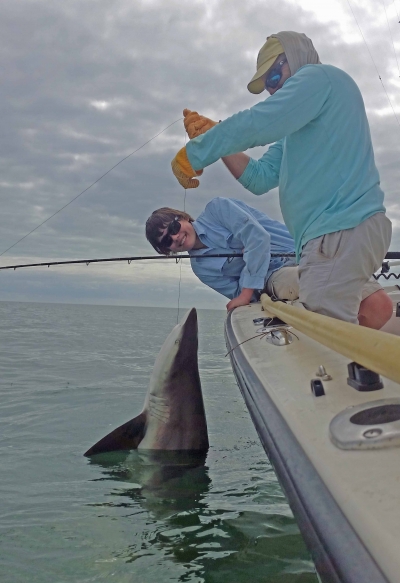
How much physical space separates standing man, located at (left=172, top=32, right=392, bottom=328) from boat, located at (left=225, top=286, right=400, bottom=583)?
0.67 meters

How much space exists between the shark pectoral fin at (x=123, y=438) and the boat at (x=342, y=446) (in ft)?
6.68

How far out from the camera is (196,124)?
10.4 ft

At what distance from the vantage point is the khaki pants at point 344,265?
2.58 m

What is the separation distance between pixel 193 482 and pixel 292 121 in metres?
2.45

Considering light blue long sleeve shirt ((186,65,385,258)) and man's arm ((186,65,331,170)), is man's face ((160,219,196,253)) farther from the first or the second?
man's arm ((186,65,331,170))

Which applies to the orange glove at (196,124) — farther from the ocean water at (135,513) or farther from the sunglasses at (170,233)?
the ocean water at (135,513)

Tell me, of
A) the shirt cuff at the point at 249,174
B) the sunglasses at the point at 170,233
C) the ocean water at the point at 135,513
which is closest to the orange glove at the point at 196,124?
the shirt cuff at the point at 249,174

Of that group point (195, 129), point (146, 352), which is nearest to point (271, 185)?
point (195, 129)

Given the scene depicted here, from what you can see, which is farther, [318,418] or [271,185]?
[271,185]

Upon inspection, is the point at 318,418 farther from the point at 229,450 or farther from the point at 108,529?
the point at 229,450

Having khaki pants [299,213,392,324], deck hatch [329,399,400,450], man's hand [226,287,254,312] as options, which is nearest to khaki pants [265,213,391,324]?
khaki pants [299,213,392,324]

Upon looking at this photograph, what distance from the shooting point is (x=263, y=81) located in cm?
306

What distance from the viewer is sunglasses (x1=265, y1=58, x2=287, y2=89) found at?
115 inches

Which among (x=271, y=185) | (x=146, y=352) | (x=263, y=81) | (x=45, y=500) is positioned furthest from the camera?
(x=146, y=352)
